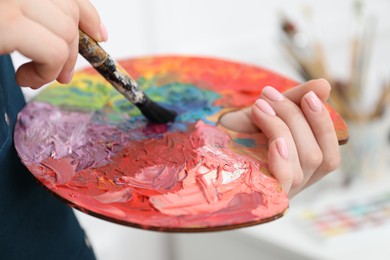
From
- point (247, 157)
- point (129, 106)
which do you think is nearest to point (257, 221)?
point (247, 157)

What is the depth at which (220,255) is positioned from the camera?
979 mm

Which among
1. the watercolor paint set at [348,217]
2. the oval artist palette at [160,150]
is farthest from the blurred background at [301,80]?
the oval artist palette at [160,150]

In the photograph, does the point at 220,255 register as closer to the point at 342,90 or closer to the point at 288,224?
the point at 288,224

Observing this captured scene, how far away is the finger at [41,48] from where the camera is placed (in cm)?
31

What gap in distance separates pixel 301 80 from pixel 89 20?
695 millimetres

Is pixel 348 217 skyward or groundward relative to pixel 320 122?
groundward

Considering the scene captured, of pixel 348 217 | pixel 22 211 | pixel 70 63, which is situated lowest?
pixel 348 217

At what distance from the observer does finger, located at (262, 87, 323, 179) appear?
0.42 m

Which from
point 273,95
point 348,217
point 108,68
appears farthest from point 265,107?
point 348,217

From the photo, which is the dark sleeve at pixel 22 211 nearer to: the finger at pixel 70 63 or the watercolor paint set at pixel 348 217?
the finger at pixel 70 63

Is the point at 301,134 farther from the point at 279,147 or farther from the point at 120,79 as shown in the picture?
the point at 120,79

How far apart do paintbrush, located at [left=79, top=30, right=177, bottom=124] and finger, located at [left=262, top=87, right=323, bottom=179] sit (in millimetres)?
94

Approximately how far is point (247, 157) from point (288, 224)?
0.54 m

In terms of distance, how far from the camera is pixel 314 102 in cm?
42
